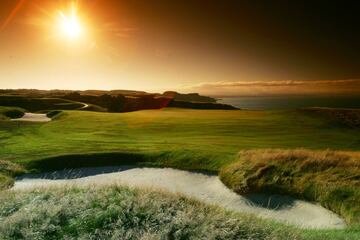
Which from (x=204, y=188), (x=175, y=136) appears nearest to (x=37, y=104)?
(x=175, y=136)

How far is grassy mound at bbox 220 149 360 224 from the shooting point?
2002 cm

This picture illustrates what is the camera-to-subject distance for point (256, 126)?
46.8 metres

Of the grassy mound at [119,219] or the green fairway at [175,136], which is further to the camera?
the green fairway at [175,136]

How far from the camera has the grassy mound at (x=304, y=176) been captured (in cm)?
2002

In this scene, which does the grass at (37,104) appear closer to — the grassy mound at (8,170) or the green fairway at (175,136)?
the green fairway at (175,136)

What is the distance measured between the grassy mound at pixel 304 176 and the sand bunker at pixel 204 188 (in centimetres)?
62

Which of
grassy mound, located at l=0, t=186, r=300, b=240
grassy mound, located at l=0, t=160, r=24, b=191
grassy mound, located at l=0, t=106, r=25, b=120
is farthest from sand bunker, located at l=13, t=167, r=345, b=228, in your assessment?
grassy mound, located at l=0, t=106, r=25, b=120

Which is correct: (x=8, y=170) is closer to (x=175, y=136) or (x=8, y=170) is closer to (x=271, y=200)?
(x=271, y=200)

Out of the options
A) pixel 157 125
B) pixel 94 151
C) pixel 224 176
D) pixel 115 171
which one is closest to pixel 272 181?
pixel 224 176

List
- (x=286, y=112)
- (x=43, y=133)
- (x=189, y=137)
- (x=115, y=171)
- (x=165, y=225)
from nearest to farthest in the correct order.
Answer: (x=165, y=225), (x=115, y=171), (x=189, y=137), (x=43, y=133), (x=286, y=112)

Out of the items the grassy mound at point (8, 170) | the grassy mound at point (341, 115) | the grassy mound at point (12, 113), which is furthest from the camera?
the grassy mound at point (12, 113)

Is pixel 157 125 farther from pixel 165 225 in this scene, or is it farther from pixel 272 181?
pixel 165 225

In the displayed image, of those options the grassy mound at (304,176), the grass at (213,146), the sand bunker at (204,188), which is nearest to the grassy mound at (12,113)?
the grass at (213,146)

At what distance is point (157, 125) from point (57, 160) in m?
21.2
